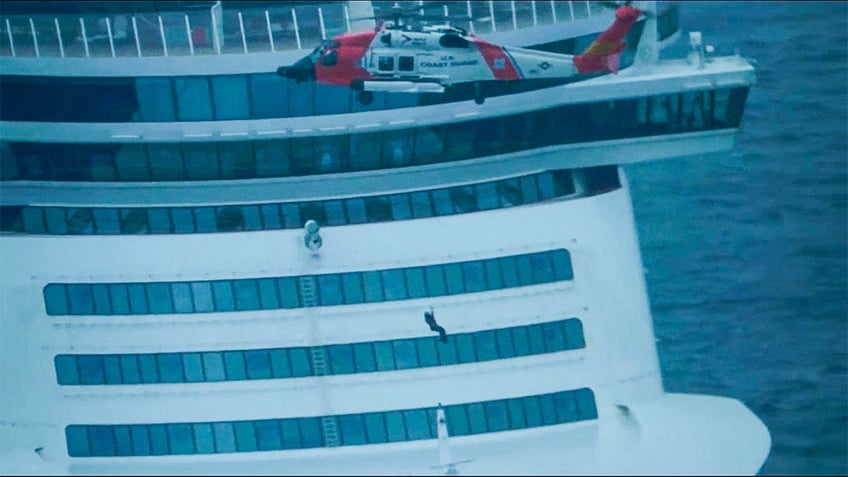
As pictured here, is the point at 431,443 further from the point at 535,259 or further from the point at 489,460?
the point at 535,259

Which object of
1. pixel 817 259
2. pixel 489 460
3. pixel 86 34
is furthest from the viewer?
pixel 817 259

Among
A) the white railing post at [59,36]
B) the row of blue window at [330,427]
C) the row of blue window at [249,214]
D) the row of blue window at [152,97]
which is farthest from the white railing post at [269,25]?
the row of blue window at [330,427]

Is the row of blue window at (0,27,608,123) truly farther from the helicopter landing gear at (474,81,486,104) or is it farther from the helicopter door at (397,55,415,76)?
the helicopter landing gear at (474,81,486,104)

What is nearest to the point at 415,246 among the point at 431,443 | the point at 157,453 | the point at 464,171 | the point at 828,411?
the point at 464,171

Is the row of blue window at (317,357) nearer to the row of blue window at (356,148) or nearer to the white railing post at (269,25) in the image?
the row of blue window at (356,148)

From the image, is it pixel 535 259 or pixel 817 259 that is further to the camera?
pixel 817 259

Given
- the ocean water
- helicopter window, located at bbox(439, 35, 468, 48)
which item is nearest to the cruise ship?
helicopter window, located at bbox(439, 35, 468, 48)
